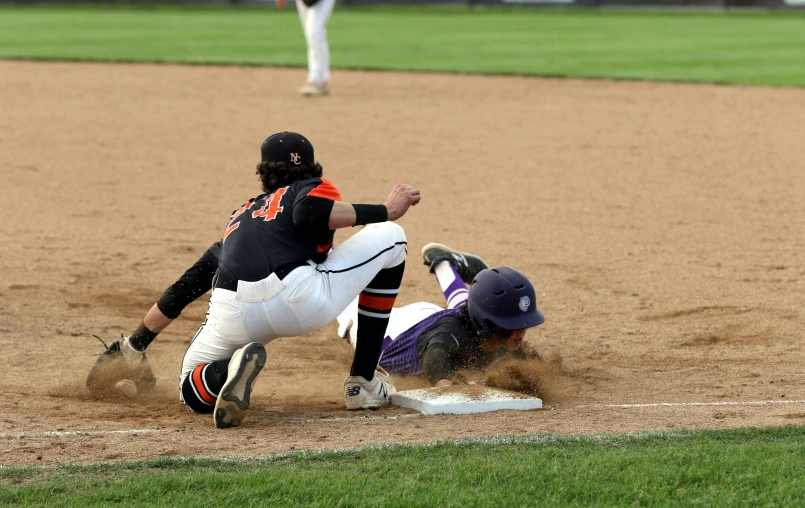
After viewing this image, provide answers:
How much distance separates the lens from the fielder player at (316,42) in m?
13.6

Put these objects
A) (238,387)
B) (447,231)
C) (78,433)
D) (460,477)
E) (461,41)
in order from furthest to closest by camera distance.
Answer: (461,41) → (447,231) → (238,387) → (78,433) → (460,477)

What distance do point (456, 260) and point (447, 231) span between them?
201cm

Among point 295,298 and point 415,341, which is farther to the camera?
point 415,341

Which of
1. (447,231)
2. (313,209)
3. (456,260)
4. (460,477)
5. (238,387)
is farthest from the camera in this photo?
(447,231)

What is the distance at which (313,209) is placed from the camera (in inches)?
166

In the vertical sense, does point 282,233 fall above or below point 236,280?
above

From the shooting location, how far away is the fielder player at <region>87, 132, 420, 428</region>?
4.25 meters

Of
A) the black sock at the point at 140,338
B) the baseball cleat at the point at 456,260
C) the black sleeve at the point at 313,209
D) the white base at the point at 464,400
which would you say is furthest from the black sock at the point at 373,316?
the baseball cleat at the point at 456,260

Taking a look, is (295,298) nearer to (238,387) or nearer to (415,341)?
(238,387)

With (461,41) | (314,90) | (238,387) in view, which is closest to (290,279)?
(238,387)

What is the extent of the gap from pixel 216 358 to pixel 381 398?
700 millimetres

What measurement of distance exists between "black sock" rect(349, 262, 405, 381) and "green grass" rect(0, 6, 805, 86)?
11.1 metres

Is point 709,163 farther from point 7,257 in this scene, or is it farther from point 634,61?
point 634,61

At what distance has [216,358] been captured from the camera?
4477 millimetres
